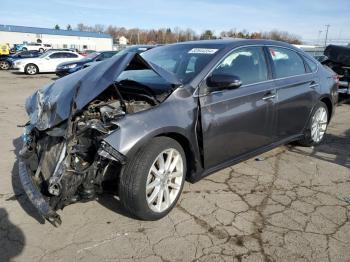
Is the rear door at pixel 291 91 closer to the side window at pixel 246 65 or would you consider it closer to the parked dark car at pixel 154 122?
the parked dark car at pixel 154 122

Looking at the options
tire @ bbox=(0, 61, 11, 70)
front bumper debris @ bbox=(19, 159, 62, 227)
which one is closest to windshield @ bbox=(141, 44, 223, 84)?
front bumper debris @ bbox=(19, 159, 62, 227)

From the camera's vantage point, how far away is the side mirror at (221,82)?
3504 mm

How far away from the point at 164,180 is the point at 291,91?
237 centimetres

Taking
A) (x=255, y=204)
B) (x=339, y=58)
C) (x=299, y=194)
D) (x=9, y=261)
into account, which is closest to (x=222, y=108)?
(x=255, y=204)

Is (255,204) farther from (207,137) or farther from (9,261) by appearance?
(9,261)

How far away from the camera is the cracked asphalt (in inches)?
112

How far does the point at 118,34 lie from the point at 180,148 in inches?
4939

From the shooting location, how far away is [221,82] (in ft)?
11.5

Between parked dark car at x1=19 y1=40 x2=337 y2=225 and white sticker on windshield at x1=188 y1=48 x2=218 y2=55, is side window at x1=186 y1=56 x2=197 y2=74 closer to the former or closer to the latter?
parked dark car at x1=19 y1=40 x2=337 y2=225

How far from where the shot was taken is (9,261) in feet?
8.93

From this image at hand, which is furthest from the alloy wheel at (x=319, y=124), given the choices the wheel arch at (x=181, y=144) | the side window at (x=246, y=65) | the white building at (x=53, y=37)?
the white building at (x=53, y=37)

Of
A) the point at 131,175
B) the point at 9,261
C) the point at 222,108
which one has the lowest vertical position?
the point at 9,261

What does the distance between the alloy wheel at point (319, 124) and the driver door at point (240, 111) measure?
1325 millimetres

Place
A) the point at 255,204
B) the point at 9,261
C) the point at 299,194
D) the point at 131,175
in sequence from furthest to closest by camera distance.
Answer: the point at 299,194 < the point at 255,204 < the point at 131,175 < the point at 9,261
